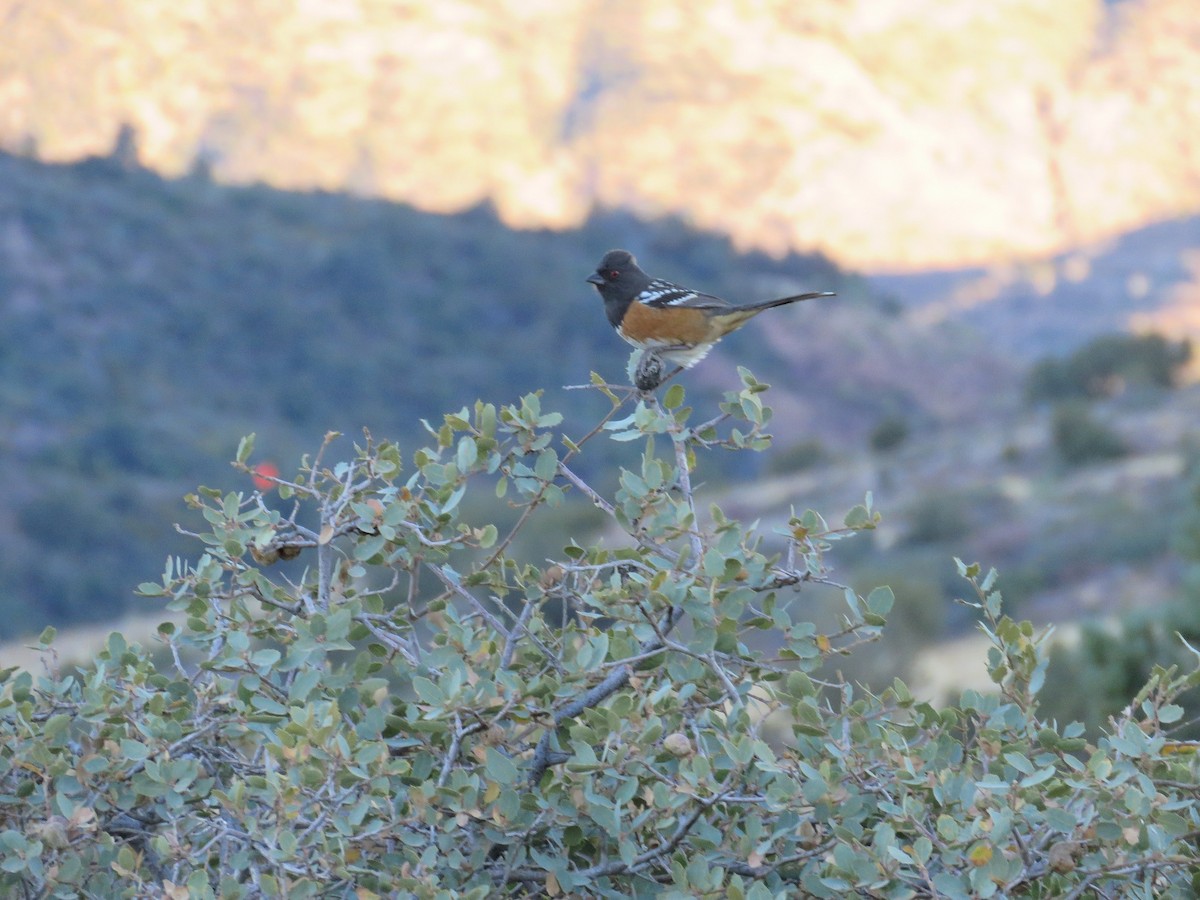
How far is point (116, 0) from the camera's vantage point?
79.9 m

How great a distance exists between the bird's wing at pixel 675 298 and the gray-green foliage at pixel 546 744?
5.54 ft

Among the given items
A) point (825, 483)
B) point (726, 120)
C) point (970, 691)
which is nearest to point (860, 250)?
point (726, 120)

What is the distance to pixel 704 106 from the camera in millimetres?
96875

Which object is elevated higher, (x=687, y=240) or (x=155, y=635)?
(x=155, y=635)

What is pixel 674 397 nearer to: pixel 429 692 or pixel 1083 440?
pixel 429 692

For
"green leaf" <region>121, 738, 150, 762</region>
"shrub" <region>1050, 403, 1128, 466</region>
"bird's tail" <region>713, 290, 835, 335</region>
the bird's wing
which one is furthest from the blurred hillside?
"green leaf" <region>121, 738, 150, 762</region>

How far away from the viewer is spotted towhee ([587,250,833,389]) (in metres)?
4.16

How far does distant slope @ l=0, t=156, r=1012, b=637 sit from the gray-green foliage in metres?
24.5

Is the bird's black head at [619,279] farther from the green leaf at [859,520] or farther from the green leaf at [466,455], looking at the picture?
the green leaf at [859,520]

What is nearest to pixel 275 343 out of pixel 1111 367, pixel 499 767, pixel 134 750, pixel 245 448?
pixel 1111 367

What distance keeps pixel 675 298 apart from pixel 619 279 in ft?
0.91

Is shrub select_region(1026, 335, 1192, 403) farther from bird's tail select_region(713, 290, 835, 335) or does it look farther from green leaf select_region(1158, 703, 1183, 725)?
green leaf select_region(1158, 703, 1183, 725)

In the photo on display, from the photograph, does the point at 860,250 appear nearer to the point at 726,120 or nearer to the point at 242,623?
the point at 726,120

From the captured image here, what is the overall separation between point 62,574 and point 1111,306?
6113cm
